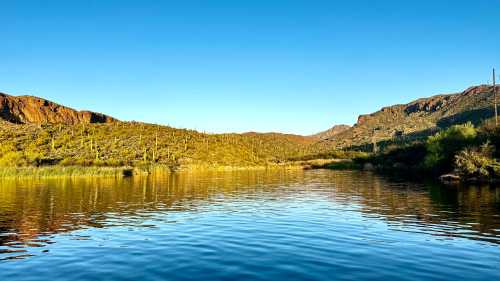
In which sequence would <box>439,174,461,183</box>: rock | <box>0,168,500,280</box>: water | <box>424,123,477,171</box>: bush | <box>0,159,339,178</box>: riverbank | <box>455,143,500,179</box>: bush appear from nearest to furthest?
<box>0,168,500,280</box>: water < <box>455,143,500,179</box>: bush < <box>439,174,461,183</box>: rock < <box>0,159,339,178</box>: riverbank < <box>424,123,477,171</box>: bush

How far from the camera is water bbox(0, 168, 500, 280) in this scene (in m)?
15.4

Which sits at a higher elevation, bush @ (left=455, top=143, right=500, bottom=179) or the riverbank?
bush @ (left=455, top=143, right=500, bottom=179)

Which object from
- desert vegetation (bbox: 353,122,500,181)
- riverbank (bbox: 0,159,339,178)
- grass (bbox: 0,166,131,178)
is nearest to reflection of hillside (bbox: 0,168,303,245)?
grass (bbox: 0,166,131,178)

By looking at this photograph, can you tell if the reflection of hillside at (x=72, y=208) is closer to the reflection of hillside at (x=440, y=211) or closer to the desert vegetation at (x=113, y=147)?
the reflection of hillside at (x=440, y=211)

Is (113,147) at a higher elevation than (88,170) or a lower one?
higher

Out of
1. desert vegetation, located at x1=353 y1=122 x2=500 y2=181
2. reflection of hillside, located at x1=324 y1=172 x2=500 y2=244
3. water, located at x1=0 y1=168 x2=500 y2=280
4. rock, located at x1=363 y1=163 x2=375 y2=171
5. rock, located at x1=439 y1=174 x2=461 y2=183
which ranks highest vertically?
desert vegetation, located at x1=353 y1=122 x2=500 y2=181

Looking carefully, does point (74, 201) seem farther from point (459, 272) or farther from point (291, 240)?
point (459, 272)

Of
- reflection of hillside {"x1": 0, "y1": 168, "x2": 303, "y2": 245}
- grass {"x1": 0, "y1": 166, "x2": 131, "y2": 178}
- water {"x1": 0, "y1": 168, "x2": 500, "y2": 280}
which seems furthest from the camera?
grass {"x1": 0, "y1": 166, "x2": 131, "y2": 178}

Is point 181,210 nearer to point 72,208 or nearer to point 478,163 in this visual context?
point 72,208

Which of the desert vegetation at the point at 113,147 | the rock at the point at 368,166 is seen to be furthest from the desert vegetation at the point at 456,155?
the desert vegetation at the point at 113,147

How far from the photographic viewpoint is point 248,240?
2150 centimetres

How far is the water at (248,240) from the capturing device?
15438 mm

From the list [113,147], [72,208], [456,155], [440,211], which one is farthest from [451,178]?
[113,147]

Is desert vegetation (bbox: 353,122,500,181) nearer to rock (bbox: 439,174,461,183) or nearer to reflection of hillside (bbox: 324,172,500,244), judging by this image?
rock (bbox: 439,174,461,183)
